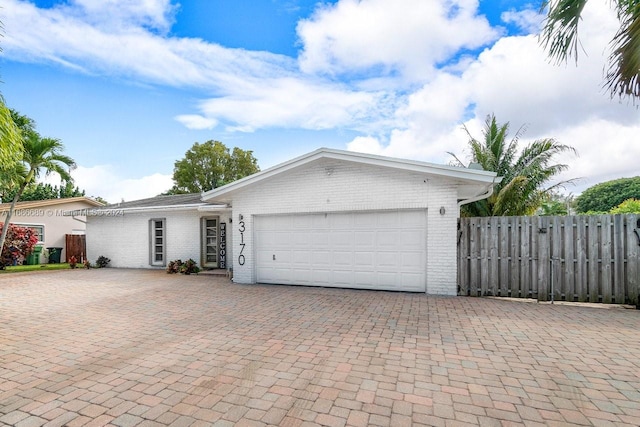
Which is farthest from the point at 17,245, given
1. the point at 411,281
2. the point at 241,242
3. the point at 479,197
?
the point at 479,197

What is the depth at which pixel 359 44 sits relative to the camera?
30.3ft

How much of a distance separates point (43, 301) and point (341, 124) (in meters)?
10.8

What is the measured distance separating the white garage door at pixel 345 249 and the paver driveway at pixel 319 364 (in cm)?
146

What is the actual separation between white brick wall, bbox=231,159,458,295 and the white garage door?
0.90ft

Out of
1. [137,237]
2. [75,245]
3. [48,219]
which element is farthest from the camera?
[75,245]

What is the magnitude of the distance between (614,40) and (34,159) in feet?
58.0

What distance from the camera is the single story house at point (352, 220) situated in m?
8.02

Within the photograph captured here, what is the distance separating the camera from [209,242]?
13.2 m

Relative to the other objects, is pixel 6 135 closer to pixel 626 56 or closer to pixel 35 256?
pixel 626 56

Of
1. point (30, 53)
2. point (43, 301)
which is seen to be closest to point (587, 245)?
point (43, 301)

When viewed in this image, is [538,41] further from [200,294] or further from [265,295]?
[200,294]

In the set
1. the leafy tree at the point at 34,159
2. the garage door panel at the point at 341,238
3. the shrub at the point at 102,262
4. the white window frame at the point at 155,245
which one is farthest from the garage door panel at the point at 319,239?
the leafy tree at the point at 34,159

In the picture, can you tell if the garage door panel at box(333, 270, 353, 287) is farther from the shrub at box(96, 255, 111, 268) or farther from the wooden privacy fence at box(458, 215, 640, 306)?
the shrub at box(96, 255, 111, 268)

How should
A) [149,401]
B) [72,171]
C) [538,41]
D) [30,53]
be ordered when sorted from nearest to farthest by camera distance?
[149,401], [538,41], [30,53], [72,171]
